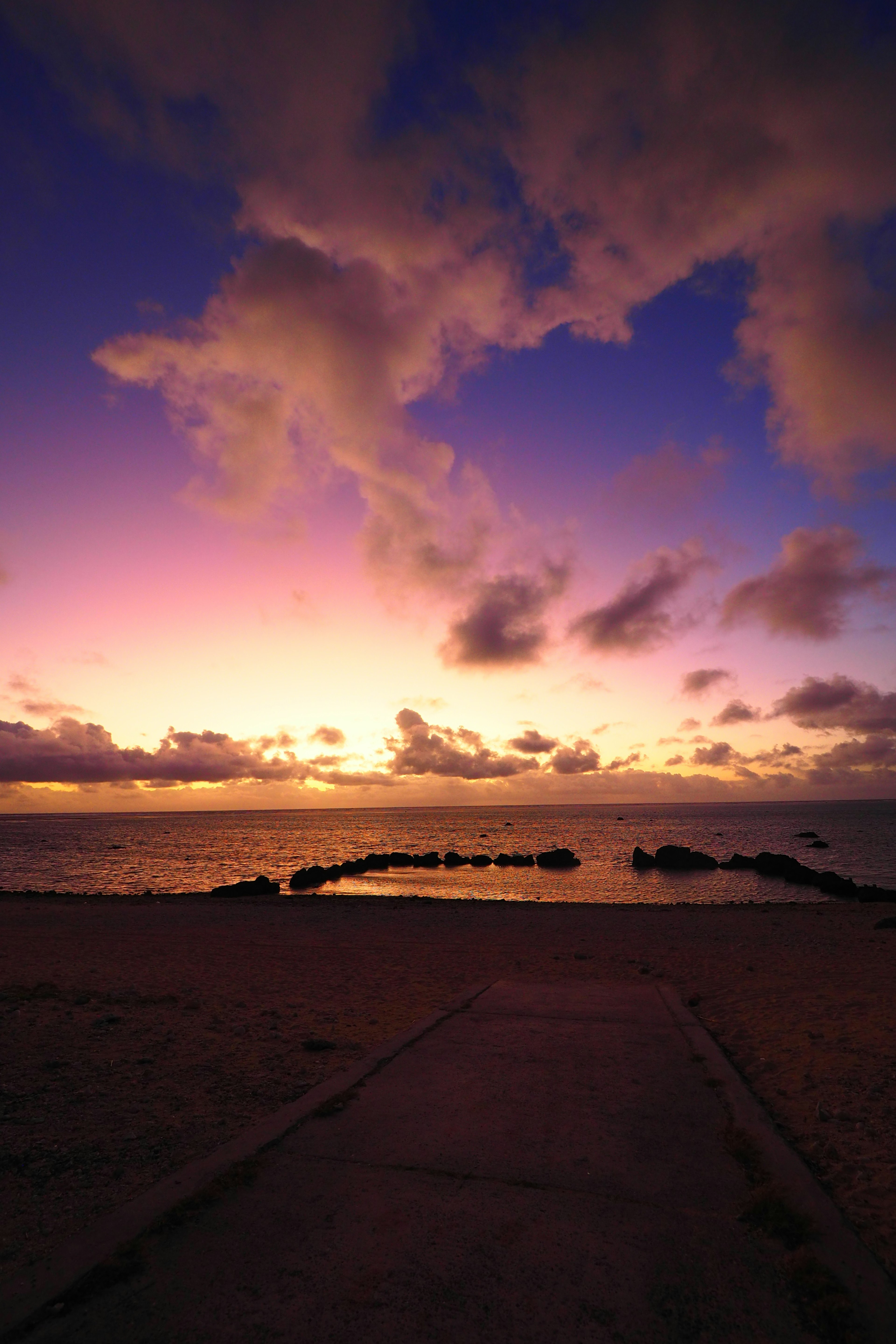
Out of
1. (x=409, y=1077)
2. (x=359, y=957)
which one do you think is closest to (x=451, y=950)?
(x=359, y=957)

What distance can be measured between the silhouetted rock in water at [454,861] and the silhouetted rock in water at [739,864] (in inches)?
690

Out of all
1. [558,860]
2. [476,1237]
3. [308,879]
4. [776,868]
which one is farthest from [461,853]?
[476,1237]

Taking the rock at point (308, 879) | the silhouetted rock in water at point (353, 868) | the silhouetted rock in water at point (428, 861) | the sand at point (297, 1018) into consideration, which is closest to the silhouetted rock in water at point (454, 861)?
the silhouetted rock in water at point (428, 861)

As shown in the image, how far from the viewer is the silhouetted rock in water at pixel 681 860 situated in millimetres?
42594

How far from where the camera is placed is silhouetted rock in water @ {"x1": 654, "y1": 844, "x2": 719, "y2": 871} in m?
42.6

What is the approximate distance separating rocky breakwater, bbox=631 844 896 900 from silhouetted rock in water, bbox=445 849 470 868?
11.9 metres

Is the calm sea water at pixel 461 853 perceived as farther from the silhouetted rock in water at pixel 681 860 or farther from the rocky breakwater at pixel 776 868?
the silhouetted rock in water at pixel 681 860

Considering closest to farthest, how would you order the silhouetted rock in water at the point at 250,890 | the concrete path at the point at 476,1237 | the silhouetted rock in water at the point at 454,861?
1. the concrete path at the point at 476,1237
2. the silhouetted rock in water at the point at 250,890
3. the silhouetted rock in water at the point at 454,861

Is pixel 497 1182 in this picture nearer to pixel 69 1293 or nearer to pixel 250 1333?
pixel 250 1333

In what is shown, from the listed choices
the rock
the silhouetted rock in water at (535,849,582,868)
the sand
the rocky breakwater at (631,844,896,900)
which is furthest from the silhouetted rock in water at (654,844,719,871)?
the sand

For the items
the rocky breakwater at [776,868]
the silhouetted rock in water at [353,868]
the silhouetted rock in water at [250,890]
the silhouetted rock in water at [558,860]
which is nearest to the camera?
the silhouetted rock in water at [250,890]

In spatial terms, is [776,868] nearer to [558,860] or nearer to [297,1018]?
[558,860]

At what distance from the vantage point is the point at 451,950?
1405 centimetres

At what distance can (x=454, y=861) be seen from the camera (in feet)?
147
